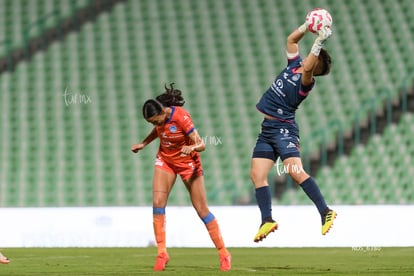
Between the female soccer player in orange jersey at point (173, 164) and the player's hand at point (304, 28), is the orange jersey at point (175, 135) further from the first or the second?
the player's hand at point (304, 28)

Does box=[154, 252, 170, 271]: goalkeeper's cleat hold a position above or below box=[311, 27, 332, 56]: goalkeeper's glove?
below

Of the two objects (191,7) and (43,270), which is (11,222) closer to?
(43,270)

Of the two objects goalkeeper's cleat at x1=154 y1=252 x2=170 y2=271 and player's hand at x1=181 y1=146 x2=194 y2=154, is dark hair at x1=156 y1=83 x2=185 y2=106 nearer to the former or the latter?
player's hand at x1=181 y1=146 x2=194 y2=154

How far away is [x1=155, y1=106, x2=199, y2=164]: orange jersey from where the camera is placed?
33.8ft

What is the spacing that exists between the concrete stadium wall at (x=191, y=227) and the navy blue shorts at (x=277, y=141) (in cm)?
545

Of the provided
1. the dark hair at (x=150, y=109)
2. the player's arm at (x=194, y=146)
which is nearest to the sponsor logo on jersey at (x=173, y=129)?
the player's arm at (x=194, y=146)

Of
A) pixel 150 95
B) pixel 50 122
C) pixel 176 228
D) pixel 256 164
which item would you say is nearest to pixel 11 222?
pixel 176 228

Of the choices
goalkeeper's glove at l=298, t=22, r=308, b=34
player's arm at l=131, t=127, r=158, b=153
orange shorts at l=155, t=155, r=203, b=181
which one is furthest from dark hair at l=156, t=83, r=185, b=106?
goalkeeper's glove at l=298, t=22, r=308, b=34

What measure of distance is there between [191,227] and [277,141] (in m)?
5.92

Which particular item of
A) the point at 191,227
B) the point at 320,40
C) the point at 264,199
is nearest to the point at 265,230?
the point at 264,199

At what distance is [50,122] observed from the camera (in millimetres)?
19172

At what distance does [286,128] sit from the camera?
10406 millimetres

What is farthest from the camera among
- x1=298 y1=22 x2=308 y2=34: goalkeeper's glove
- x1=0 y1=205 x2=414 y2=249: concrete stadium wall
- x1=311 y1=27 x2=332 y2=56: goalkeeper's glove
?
x1=0 y1=205 x2=414 y2=249: concrete stadium wall

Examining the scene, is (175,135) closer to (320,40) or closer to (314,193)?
(314,193)
